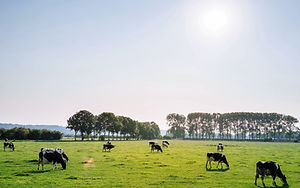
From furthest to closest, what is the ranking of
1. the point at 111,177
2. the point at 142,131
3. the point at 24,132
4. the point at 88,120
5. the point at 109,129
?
the point at 142,131 < the point at 109,129 < the point at 88,120 < the point at 24,132 < the point at 111,177

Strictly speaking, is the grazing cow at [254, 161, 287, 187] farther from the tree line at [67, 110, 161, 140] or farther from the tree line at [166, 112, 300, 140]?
the tree line at [166, 112, 300, 140]

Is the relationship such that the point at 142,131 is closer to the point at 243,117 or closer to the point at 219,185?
the point at 243,117

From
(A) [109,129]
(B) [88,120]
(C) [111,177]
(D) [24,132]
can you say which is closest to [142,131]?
(A) [109,129]

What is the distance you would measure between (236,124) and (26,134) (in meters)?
148

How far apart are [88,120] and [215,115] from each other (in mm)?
109009

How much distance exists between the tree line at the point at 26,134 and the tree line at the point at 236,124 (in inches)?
4142

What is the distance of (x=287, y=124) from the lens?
17762 centimetres

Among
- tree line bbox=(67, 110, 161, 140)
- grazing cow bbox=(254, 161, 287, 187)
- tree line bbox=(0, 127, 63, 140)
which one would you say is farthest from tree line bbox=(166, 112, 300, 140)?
grazing cow bbox=(254, 161, 287, 187)

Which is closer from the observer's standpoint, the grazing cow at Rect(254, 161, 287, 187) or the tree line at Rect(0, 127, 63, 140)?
the grazing cow at Rect(254, 161, 287, 187)

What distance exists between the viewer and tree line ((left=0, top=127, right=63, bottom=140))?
4038 inches

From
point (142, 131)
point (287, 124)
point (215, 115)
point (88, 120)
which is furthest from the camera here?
point (215, 115)

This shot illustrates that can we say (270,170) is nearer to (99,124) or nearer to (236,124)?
(99,124)

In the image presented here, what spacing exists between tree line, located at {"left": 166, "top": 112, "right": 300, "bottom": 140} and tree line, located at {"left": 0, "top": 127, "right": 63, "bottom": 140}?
105215mm

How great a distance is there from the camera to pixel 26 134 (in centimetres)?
10612
